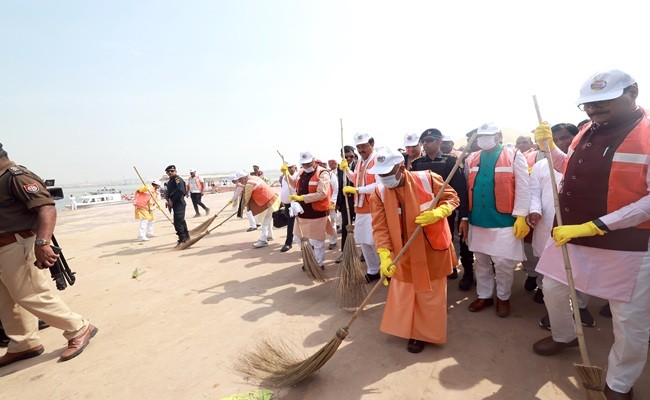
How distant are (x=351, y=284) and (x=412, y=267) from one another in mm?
1384

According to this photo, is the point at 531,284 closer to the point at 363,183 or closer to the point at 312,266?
the point at 363,183

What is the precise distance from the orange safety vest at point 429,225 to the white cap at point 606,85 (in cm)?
126

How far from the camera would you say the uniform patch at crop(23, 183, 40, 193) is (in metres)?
Result: 3.15

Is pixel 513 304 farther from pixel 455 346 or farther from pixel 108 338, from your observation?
pixel 108 338

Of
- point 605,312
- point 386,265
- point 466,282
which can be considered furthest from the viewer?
point 466,282

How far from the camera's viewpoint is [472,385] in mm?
2443

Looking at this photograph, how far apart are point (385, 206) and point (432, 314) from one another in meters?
1.11

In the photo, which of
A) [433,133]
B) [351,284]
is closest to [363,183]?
[433,133]

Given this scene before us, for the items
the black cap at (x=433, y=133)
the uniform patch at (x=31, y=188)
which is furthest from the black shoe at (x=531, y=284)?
the uniform patch at (x=31, y=188)

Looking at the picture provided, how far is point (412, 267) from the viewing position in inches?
115

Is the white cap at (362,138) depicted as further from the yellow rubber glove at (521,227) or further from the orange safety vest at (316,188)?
the yellow rubber glove at (521,227)

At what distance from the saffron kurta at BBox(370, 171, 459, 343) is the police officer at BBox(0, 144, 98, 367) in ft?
11.0

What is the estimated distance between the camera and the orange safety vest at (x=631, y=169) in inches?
77.9

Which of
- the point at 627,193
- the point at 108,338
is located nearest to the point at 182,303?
the point at 108,338
